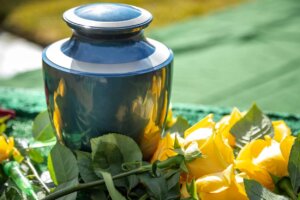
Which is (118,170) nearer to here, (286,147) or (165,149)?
(165,149)

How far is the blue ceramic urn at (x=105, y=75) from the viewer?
602 mm

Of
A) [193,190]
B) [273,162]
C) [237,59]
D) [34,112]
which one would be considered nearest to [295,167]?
[273,162]

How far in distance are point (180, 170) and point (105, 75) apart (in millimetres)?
133

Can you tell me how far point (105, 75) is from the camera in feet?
1.95

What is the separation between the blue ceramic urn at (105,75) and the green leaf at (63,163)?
0.10 ft

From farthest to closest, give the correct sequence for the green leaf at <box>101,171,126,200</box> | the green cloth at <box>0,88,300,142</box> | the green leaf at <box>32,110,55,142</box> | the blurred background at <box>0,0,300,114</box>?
the blurred background at <box>0,0,300,114</box>, the green cloth at <box>0,88,300,142</box>, the green leaf at <box>32,110,55,142</box>, the green leaf at <box>101,171,126,200</box>

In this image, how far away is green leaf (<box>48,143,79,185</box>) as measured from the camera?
62cm

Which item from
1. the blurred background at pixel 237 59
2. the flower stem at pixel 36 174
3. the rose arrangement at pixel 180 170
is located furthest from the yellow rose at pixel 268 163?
the blurred background at pixel 237 59

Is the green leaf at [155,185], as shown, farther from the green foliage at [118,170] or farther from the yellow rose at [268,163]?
Answer: the yellow rose at [268,163]

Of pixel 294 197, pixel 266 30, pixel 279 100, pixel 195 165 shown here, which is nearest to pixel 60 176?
pixel 195 165

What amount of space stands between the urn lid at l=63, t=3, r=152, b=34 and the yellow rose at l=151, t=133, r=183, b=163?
0.15 metres

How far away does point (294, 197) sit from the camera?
2.01ft

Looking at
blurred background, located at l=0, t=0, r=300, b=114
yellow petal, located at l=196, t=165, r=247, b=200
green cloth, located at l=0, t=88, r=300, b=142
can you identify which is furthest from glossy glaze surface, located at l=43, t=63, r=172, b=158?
blurred background, located at l=0, t=0, r=300, b=114

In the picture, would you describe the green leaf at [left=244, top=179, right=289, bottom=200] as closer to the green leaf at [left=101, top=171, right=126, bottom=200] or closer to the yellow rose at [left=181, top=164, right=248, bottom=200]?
the yellow rose at [left=181, top=164, right=248, bottom=200]
